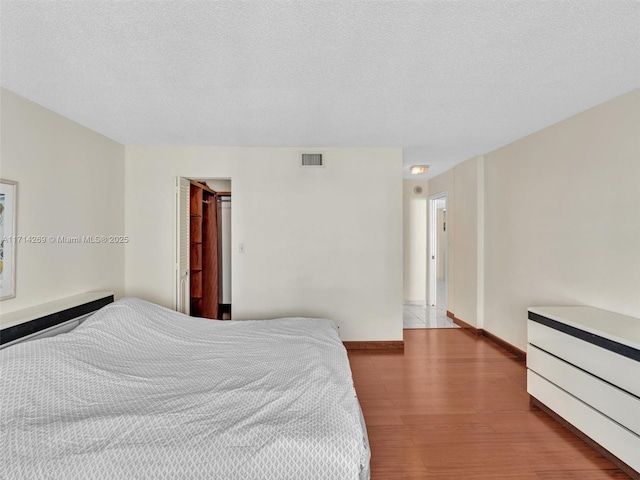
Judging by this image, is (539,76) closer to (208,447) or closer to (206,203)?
(208,447)

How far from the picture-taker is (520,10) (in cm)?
147

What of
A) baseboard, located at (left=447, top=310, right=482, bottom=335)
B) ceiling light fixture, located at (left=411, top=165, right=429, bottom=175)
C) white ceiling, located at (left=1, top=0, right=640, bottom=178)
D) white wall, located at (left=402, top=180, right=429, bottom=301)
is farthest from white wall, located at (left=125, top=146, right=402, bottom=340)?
white wall, located at (left=402, top=180, right=429, bottom=301)

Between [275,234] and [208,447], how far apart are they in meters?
2.65

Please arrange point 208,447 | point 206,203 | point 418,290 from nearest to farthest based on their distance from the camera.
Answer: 1. point 208,447
2. point 206,203
3. point 418,290

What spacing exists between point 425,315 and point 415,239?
147cm

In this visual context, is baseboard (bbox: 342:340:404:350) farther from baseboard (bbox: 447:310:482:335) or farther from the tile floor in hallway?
baseboard (bbox: 447:310:482:335)

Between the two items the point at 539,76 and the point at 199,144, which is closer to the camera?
the point at 539,76

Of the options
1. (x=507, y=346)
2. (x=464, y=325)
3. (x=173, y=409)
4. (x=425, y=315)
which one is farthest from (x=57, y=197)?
(x=425, y=315)

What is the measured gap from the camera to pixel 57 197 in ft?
8.77

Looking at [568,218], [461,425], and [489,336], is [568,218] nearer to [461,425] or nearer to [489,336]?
[489,336]

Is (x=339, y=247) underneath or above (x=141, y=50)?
underneath

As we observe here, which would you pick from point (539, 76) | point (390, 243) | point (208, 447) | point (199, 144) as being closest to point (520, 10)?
point (539, 76)

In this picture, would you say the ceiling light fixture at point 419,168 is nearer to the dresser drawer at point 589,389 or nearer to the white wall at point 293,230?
the white wall at point 293,230

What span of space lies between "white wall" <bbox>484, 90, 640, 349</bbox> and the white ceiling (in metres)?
0.27
